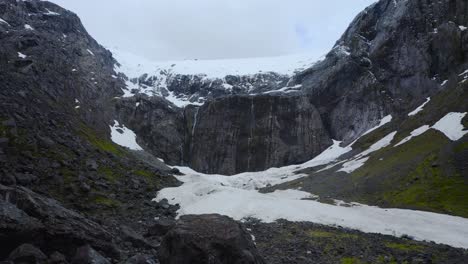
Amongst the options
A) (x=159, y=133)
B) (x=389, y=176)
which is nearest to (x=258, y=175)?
(x=159, y=133)

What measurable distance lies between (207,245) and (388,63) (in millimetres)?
155516

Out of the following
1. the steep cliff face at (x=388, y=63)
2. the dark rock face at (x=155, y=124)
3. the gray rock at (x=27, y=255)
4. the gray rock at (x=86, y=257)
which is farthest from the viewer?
the dark rock face at (x=155, y=124)

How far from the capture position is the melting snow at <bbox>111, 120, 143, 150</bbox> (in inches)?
5433

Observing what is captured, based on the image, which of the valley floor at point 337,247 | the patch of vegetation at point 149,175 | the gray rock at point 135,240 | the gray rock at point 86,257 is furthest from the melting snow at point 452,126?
the gray rock at point 86,257

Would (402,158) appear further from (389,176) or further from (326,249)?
(326,249)

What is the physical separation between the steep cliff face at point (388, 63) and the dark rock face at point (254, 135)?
9.69m

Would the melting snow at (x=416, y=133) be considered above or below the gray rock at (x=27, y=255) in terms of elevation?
above

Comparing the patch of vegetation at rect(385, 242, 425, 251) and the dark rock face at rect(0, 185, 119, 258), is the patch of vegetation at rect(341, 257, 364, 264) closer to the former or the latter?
the patch of vegetation at rect(385, 242, 425, 251)

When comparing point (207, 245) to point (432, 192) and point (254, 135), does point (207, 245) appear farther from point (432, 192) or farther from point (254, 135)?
point (254, 135)

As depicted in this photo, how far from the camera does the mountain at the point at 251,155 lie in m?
24.7

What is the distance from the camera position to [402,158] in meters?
98.5

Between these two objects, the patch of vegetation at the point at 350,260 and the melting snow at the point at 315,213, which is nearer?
the patch of vegetation at the point at 350,260

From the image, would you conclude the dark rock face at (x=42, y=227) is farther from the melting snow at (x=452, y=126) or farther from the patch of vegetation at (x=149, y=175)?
the melting snow at (x=452, y=126)

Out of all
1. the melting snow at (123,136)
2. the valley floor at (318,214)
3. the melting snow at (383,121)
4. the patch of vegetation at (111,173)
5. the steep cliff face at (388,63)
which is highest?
the steep cliff face at (388,63)
